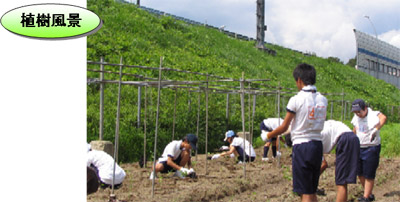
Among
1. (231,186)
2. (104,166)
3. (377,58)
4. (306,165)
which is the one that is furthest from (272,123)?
(377,58)

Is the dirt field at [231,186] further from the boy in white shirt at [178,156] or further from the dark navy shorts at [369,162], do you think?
the dark navy shorts at [369,162]

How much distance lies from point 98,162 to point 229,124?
7420 mm

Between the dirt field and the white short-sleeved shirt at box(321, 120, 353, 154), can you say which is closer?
the white short-sleeved shirt at box(321, 120, 353, 154)

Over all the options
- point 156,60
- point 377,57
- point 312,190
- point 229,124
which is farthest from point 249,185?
point 377,57

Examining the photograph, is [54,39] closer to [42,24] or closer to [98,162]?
[42,24]

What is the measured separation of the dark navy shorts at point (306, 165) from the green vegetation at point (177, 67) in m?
5.69

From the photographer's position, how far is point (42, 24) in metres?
3.56

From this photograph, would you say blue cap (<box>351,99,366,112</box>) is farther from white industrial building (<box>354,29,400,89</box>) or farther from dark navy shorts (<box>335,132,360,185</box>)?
white industrial building (<box>354,29,400,89</box>)

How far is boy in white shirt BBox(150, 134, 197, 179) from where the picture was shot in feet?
21.7

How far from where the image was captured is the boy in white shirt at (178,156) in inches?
260

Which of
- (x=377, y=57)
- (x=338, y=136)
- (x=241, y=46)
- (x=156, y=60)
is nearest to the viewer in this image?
(x=338, y=136)

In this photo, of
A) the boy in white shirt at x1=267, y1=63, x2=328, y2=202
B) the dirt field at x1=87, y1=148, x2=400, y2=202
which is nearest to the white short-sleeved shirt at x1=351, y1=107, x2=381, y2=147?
the dirt field at x1=87, y1=148, x2=400, y2=202

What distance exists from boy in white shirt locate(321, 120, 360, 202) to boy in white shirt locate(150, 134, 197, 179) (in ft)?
8.24

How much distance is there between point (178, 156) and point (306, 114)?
12.1ft
